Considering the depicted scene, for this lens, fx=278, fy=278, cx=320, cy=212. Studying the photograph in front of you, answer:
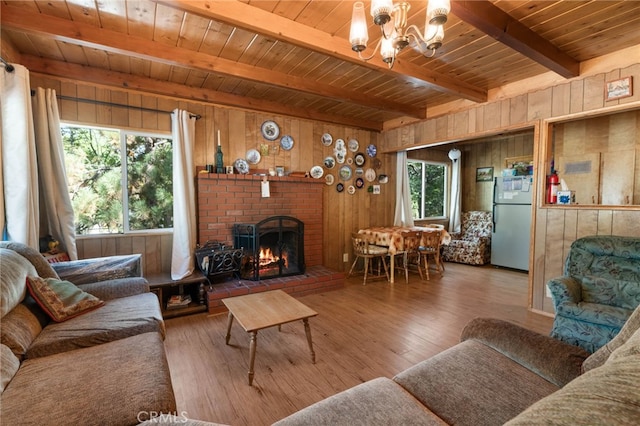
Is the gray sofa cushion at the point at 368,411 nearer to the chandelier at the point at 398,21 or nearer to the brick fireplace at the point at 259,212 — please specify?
the chandelier at the point at 398,21

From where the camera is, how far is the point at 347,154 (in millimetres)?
4566

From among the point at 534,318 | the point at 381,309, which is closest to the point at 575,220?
the point at 534,318

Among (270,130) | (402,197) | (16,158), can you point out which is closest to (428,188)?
(402,197)

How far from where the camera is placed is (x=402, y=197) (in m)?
5.03

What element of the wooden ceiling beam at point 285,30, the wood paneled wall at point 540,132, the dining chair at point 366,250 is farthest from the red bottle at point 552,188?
the dining chair at point 366,250

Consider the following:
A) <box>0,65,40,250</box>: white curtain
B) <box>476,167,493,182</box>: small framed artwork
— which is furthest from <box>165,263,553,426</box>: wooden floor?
<box>476,167,493,182</box>: small framed artwork

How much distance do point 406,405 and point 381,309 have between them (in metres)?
2.14

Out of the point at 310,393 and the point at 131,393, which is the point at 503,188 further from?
the point at 131,393

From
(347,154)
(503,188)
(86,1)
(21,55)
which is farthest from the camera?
(503,188)

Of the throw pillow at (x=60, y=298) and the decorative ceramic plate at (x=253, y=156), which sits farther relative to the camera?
the decorative ceramic plate at (x=253, y=156)

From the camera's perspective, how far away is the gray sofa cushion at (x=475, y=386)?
0.99 meters

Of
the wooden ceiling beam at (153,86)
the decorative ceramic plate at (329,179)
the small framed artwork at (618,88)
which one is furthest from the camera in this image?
the decorative ceramic plate at (329,179)

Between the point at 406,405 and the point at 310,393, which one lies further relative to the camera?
the point at 310,393

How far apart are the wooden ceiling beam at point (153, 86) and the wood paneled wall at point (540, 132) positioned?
6.49 ft
